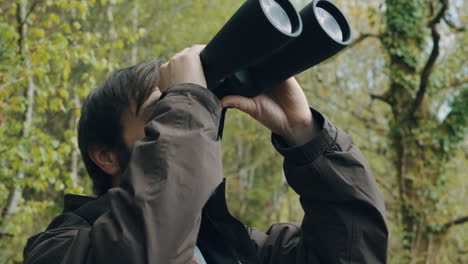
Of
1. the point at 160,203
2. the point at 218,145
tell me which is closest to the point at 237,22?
the point at 218,145

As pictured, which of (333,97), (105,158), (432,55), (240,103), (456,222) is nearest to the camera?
(240,103)

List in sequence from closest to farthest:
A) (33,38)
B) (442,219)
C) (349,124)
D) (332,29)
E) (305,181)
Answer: (332,29) < (305,181) < (33,38) < (442,219) < (349,124)

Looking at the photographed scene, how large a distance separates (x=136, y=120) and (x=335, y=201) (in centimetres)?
62

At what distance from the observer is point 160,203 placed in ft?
3.81

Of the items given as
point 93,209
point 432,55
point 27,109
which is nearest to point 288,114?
point 93,209

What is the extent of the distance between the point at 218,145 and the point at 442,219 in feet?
17.4

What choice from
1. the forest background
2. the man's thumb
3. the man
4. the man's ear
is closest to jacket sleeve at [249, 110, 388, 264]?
the man

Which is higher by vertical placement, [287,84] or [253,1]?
[253,1]

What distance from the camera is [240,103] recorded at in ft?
4.99

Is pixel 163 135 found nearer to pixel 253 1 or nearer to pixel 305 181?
pixel 253 1

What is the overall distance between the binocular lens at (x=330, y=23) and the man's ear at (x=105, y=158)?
0.72 m

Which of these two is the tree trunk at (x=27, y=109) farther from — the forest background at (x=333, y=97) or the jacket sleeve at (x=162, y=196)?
the jacket sleeve at (x=162, y=196)

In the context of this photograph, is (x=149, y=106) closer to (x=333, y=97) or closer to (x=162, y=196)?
(x=162, y=196)

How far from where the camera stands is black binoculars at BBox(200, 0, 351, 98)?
1239 millimetres
